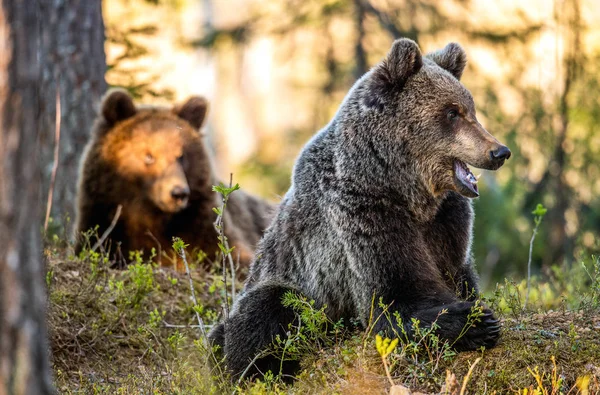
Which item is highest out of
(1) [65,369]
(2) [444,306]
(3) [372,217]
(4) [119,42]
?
(4) [119,42]

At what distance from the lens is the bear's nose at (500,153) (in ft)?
15.0

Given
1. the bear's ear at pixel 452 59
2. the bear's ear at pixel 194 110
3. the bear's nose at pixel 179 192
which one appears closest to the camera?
the bear's ear at pixel 452 59

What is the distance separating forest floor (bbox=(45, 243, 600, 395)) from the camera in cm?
421

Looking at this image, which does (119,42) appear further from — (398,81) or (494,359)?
(494,359)

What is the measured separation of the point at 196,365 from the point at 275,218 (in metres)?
1.16

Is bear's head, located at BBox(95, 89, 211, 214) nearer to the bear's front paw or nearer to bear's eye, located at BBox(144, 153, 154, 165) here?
bear's eye, located at BBox(144, 153, 154, 165)

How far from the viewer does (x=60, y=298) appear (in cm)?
586

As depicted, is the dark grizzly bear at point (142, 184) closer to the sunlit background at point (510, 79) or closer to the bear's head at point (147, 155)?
the bear's head at point (147, 155)

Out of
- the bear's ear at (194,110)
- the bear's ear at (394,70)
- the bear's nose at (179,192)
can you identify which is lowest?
the bear's nose at (179,192)

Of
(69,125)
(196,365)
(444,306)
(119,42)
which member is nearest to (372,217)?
(444,306)

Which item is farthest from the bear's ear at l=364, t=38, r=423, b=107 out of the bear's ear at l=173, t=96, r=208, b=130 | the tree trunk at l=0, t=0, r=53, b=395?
the bear's ear at l=173, t=96, r=208, b=130

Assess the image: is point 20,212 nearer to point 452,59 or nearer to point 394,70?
point 394,70

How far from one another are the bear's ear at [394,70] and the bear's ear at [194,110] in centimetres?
374

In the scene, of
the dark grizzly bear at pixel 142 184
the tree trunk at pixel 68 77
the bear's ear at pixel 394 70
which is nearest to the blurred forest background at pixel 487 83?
the tree trunk at pixel 68 77
